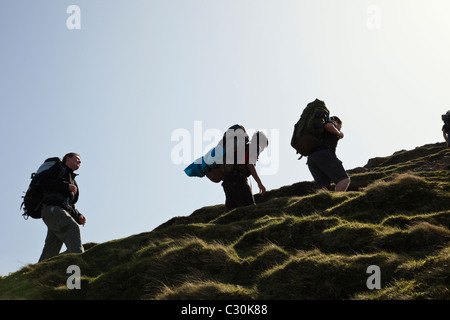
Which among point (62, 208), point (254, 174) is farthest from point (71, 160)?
point (254, 174)

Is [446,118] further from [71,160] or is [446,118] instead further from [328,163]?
[71,160]

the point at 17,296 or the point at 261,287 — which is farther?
the point at 17,296

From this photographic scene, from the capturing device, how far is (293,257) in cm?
938

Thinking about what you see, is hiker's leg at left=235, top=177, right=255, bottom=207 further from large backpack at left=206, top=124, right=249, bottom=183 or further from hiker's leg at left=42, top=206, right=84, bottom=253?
hiker's leg at left=42, top=206, right=84, bottom=253

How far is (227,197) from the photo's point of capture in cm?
1591

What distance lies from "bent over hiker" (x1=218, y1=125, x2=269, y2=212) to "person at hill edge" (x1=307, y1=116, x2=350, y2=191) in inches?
69.3

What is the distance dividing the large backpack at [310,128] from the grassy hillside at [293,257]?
5.90 feet

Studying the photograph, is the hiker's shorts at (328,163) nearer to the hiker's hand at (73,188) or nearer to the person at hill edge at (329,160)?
the person at hill edge at (329,160)

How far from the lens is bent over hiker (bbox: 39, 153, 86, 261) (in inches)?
543

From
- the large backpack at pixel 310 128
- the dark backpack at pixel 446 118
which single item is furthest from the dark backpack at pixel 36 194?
the dark backpack at pixel 446 118

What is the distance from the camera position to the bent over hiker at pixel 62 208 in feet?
45.3

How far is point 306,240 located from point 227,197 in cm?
560
